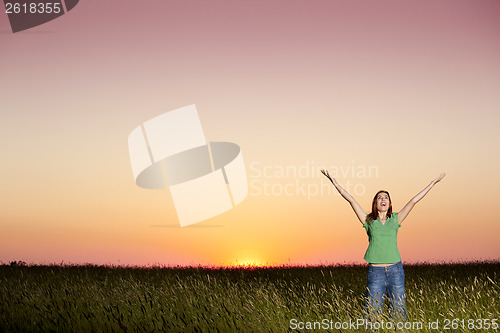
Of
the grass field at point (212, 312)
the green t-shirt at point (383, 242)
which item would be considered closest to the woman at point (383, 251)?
the green t-shirt at point (383, 242)

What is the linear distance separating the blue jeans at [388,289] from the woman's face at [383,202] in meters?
0.83

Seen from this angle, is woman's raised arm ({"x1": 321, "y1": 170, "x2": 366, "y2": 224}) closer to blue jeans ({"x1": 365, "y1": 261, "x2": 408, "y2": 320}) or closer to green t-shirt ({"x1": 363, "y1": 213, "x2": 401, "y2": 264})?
green t-shirt ({"x1": 363, "y1": 213, "x2": 401, "y2": 264})

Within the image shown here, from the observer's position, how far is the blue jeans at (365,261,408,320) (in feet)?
23.8

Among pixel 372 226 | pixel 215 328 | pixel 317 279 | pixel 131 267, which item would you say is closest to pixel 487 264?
pixel 317 279

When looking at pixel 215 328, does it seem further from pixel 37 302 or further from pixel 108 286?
pixel 108 286

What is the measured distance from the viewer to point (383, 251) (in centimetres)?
751

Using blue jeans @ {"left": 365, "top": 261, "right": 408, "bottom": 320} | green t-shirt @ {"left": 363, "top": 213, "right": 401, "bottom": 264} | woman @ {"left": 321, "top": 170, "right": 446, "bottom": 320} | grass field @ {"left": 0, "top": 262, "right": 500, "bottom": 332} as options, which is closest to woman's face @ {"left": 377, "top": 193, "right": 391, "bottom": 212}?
woman @ {"left": 321, "top": 170, "right": 446, "bottom": 320}

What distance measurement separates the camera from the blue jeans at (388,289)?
7258 millimetres

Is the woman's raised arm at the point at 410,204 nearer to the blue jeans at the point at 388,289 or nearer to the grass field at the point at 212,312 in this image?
the blue jeans at the point at 388,289

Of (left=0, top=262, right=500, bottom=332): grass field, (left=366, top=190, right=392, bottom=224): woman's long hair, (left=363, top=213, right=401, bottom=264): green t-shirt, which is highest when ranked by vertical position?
(left=366, top=190, right=392, bottom=224): woman's long hair

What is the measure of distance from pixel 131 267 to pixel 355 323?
527 inches

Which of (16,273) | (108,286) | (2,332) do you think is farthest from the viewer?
(16,273)

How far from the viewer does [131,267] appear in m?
19.0

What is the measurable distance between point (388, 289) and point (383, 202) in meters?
1.28
